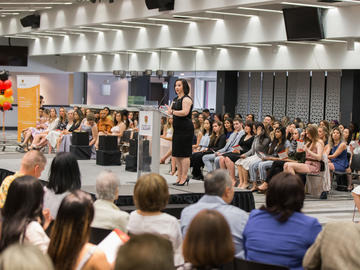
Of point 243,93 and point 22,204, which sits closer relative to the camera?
point 22,204

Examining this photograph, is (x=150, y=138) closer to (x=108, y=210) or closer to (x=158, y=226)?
(x=108, y=210)

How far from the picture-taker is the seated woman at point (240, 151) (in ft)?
36.8

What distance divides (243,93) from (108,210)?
1570 centimetres

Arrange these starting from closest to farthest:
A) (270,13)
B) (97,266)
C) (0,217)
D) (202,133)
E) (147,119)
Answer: (97,266), (0,217), (147,119), (202,133), (270,13)

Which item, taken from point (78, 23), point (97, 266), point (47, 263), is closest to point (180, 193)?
point (97, 266)

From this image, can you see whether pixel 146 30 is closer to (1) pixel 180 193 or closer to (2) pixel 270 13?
(2) pixel 270 13

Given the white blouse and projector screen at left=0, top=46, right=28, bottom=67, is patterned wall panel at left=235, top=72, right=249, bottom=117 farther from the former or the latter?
the white blouse

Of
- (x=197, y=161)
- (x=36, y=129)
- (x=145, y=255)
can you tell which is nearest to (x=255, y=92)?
(x=36, y=129)

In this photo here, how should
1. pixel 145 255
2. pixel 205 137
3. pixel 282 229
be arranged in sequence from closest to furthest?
pixel 145 255, pixel 282 229, pixel 205 137

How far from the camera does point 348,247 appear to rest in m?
3.19

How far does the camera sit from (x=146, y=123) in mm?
8195

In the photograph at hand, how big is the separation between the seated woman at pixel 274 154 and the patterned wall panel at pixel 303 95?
6.98 meters

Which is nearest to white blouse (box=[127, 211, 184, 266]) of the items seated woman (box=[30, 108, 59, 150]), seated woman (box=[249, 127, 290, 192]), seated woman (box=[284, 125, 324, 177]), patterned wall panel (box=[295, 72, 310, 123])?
seated woman (box=[284, 125, 324, 177])

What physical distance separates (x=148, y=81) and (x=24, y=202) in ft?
52.1
